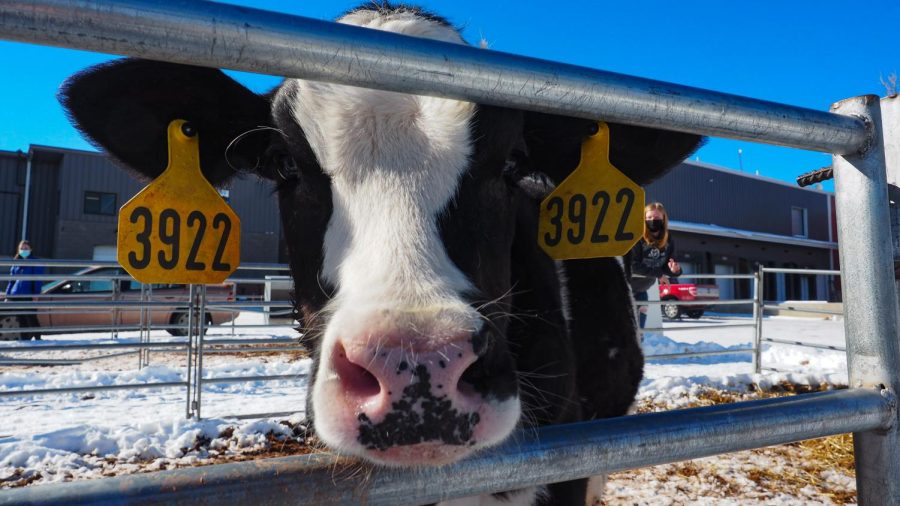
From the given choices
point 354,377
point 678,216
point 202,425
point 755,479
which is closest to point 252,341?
point 202,425

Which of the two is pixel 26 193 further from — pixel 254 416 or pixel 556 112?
pixel 556 112

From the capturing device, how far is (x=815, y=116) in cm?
118

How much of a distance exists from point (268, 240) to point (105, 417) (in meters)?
21.8

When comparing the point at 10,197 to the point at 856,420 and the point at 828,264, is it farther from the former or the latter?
the point at 828,264

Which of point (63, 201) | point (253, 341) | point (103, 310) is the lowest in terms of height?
point (253, 341)

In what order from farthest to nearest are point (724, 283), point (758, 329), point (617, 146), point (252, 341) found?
point (724, 283), point (758, 329), point (252, 341), point (617, 146)

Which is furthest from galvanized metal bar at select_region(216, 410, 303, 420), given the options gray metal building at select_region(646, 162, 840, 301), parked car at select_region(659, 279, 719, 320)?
gray metal building at select_region(646, 162, 840, 301)

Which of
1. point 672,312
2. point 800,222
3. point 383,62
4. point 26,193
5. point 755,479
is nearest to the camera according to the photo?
point 383,62

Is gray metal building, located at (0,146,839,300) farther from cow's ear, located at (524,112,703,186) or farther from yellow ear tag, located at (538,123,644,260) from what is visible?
yellow ear tag, located at (538,123,644,260)

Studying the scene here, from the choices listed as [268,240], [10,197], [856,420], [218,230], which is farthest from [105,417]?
[10,197]

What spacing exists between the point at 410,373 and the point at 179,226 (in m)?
1.45

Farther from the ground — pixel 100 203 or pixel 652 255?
pixel 100 203

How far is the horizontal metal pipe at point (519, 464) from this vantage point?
0.71m

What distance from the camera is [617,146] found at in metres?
2.38
